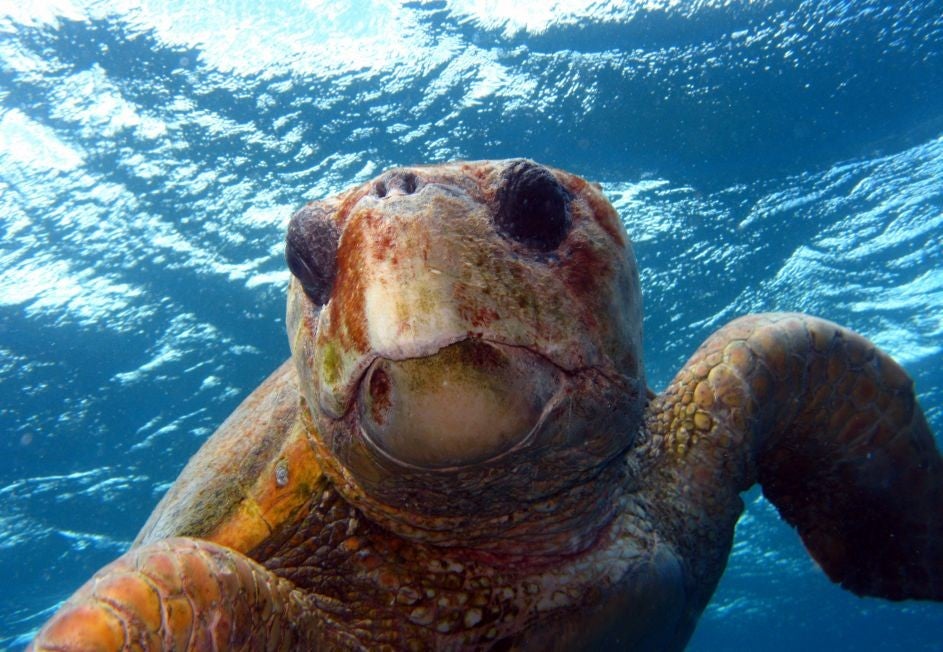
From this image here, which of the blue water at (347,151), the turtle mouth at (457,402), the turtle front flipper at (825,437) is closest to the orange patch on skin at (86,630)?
the turtle mouth at (457,402)

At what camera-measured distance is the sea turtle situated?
1454 millimetres

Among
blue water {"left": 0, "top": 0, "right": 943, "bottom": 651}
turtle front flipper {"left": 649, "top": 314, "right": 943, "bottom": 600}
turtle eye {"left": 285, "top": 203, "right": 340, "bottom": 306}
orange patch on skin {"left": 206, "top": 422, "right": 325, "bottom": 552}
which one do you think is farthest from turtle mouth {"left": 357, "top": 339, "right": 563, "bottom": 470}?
blue water {"left": 0, "top": 0, "right": 943, "bottom": 651}

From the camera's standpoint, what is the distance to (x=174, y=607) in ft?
5.53

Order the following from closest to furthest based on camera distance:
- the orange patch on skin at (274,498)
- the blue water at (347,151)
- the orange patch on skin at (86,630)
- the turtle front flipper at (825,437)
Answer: the orange patch on skin at (86,630), the orange patch on skin at (274,498), the turtle front flipper at (825,437), the blue water at (347,151)

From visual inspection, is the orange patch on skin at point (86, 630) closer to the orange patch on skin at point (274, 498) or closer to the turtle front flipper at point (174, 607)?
the turtle front flipper at point (174, 607)

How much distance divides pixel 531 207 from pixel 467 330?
47 cm

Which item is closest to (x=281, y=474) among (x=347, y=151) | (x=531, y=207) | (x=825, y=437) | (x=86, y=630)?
(x=86, y=630)

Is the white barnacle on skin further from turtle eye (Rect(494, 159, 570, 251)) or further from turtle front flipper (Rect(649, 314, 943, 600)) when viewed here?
turtle front flipper (Rect(649, 314, 943, 600))

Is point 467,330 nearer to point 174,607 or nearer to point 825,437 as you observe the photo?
point 174,607

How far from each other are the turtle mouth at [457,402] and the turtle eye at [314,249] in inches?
13.2

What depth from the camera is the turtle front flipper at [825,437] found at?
3.16 metres

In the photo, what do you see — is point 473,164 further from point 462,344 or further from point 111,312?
point 111,312

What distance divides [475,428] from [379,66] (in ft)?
28.7

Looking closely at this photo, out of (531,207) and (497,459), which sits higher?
(531,207)
